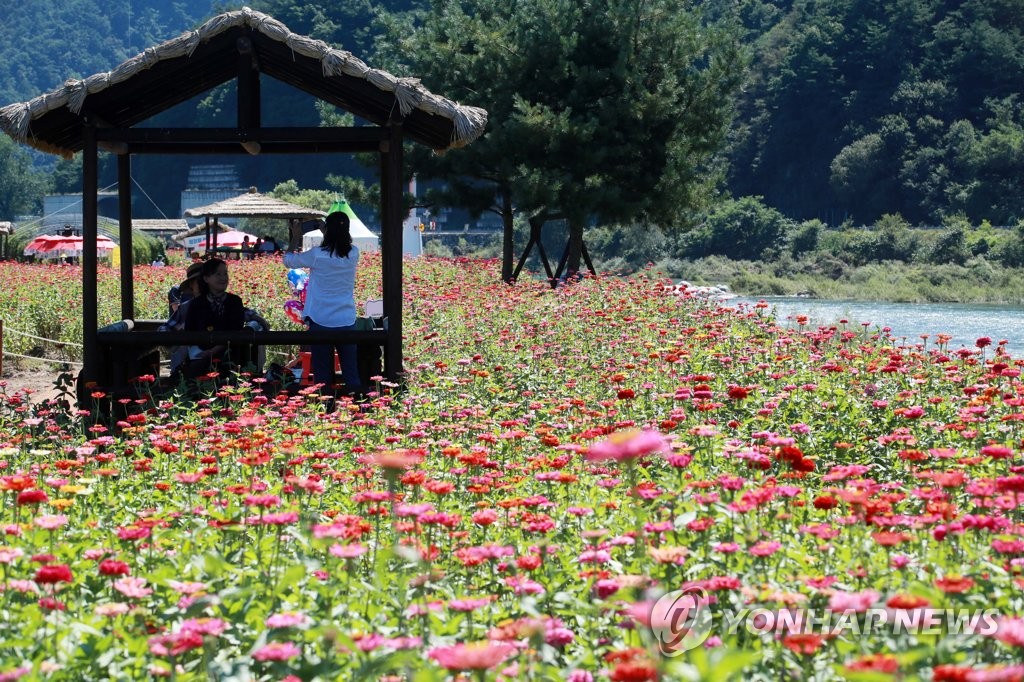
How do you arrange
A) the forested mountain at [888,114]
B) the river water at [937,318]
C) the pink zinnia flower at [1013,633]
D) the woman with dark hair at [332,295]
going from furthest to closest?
the forested mountain at [888,114] → the river water at [937,318] → the woman with dark hair at [332,295] → the pink zinnia flower at [1013,633]

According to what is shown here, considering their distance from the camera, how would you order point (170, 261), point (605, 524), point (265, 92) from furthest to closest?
point (265, 92) < point (170, 261) < point (605, 524)

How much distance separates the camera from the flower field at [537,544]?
2.54 metres

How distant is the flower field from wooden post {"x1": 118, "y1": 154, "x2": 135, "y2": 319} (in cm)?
316

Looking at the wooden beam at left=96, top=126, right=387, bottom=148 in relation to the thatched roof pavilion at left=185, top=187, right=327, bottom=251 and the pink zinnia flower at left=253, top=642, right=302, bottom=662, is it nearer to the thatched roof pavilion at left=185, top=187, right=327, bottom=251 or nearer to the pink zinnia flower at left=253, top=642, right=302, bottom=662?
the pink zinnia flower at left=253, top=642, right=302, bottom=662

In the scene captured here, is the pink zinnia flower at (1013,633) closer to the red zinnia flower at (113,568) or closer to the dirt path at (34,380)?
the red zinnia flower at (113,568)

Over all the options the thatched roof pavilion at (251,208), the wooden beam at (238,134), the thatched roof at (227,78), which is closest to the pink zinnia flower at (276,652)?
the thatched roof at (227,78)

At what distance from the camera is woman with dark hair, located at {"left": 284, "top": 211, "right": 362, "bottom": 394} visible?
791 cm

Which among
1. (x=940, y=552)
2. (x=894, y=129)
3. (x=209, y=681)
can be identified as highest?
(x=894, y=129)

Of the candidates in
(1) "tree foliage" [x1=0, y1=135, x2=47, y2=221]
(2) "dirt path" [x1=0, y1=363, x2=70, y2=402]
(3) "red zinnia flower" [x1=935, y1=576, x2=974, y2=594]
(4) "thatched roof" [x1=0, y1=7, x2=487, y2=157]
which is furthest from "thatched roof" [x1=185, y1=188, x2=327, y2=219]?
(1) "tree foliage" [x1=0, y1=135, x2=47, y2=221]

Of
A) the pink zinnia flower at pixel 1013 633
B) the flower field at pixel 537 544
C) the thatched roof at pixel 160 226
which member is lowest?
the flower field at pixel 537 544

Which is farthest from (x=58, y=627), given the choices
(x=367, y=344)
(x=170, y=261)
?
(x=170, y=261)

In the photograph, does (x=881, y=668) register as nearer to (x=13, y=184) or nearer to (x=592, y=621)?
(x=592, y=621)

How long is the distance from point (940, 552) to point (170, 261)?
4127cm

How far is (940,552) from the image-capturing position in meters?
3.10
